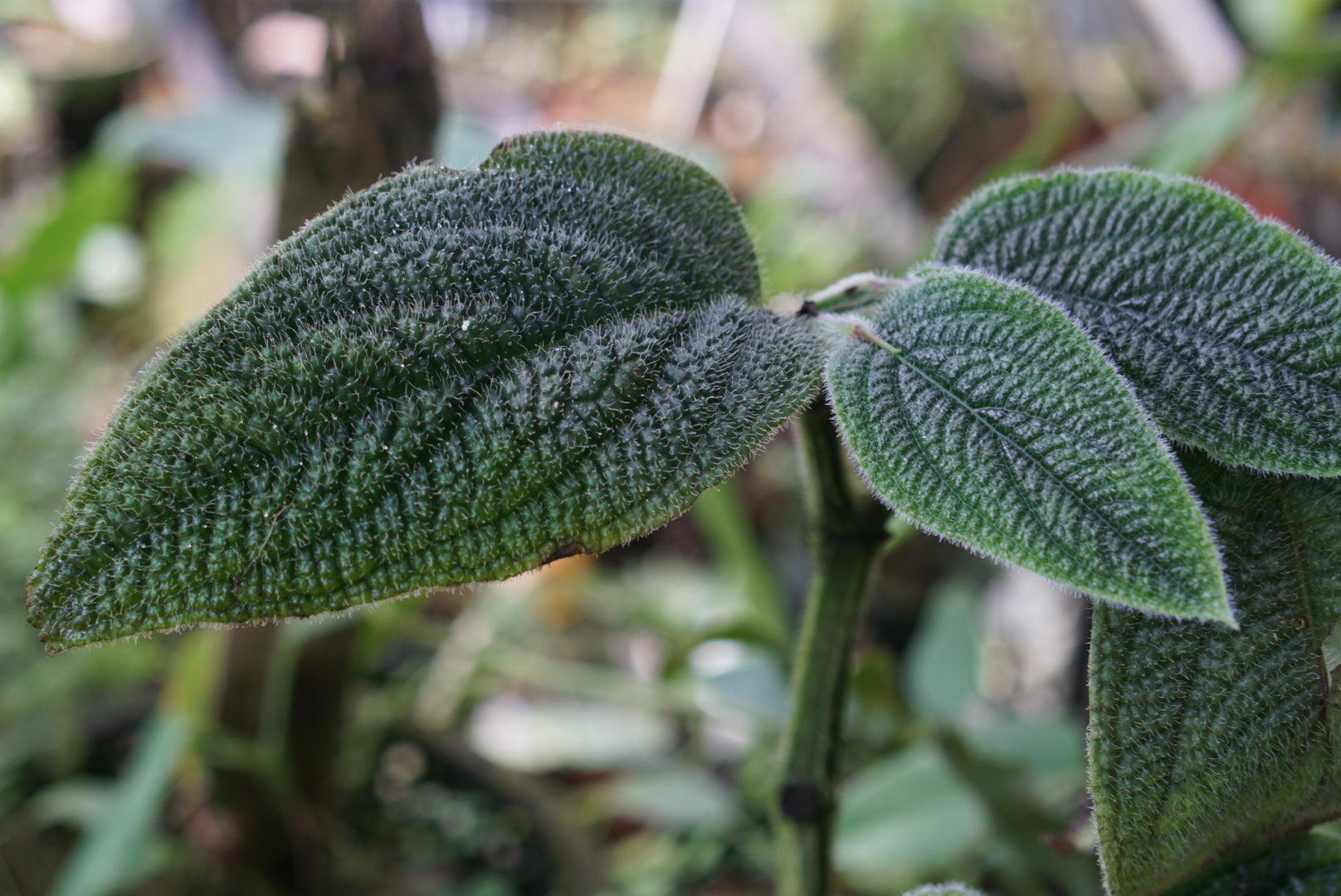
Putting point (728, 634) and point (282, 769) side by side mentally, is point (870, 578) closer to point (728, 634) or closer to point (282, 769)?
point (728, 634)

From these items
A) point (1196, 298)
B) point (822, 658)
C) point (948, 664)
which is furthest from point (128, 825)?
point (1196, 298)

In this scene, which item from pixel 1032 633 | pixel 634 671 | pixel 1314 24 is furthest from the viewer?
pixel 1314 24

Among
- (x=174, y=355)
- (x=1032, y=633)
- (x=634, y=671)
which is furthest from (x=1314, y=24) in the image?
(x=174, y=355)

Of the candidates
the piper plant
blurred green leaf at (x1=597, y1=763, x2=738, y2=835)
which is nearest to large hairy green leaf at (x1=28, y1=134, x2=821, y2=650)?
the piper plant

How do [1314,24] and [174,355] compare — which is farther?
[1314,24]

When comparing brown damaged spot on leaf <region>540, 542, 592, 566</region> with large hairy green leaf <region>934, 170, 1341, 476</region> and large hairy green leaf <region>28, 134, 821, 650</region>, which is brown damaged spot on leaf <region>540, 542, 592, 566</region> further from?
large hairy green leaf <region>934, 170, 1341, 476</region>

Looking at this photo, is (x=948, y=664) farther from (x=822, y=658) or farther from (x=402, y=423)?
(x=402, y=423)
